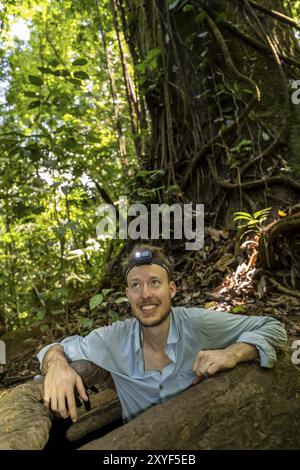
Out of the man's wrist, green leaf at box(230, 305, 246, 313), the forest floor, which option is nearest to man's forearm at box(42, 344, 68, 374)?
the man's wrist

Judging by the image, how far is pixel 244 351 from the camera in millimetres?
1957

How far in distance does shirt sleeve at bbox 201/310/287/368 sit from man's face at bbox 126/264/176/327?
0.80 feet

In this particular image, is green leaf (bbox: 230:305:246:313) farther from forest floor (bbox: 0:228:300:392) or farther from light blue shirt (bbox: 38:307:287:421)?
light blue shirt (bbox: 38:307:287:421)

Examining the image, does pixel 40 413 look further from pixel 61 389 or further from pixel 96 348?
pixel 96 348

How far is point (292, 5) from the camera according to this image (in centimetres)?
680

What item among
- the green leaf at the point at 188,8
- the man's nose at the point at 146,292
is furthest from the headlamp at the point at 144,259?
the green leaf at the point at 188,8

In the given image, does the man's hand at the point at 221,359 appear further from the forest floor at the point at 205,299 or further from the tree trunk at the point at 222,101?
the tree trunk at the point at 222,101

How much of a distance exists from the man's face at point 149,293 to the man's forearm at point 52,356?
1.47 feet

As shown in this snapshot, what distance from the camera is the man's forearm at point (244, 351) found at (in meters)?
1.94

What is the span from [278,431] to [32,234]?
4.56 meters

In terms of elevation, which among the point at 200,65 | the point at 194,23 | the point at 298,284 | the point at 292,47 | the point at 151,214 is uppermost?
the point at 194,23

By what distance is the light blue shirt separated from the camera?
2.17 m

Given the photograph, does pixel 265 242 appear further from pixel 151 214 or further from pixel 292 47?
pixel 292 47
